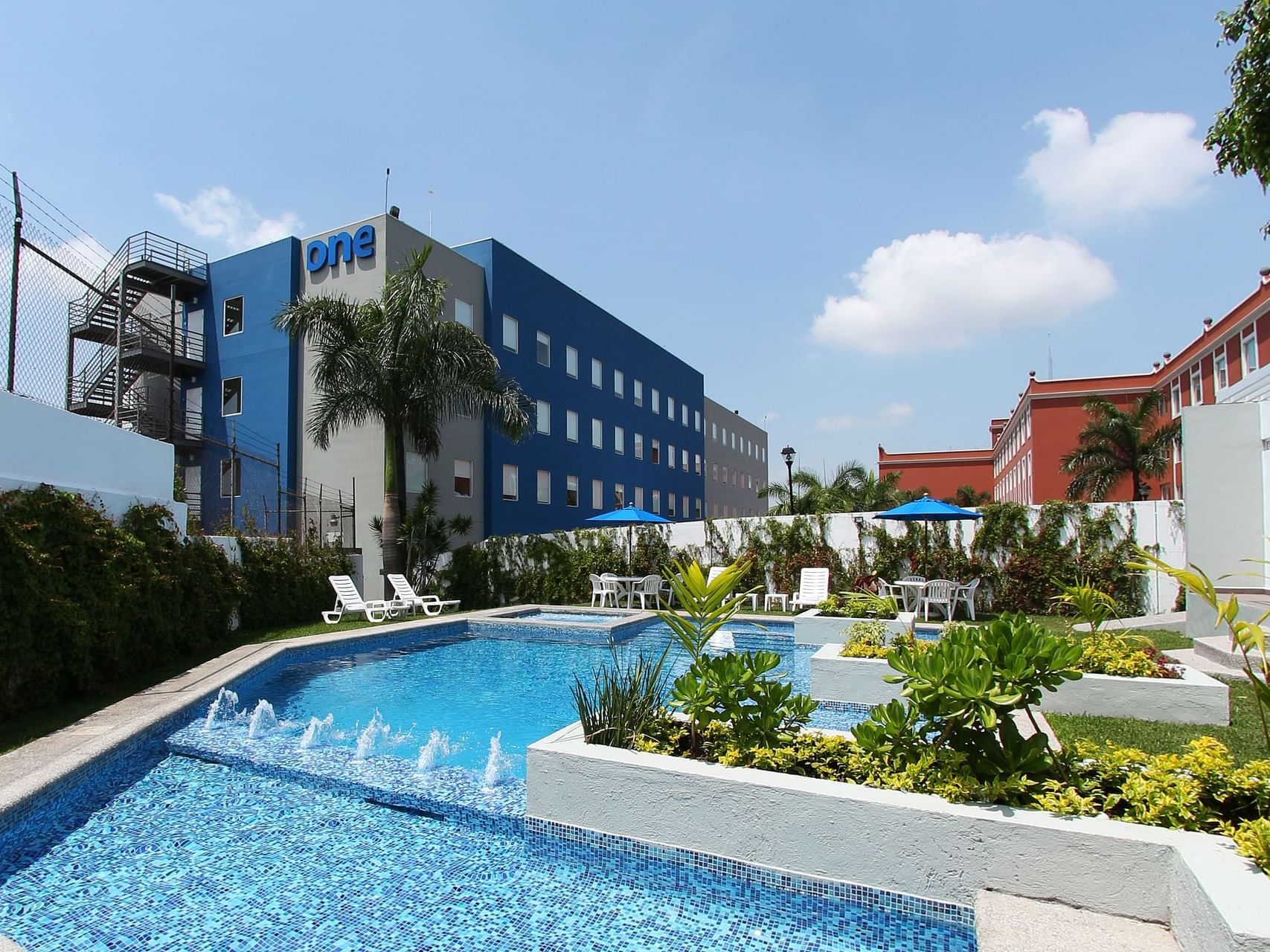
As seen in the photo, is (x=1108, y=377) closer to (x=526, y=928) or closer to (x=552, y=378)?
(x=552, y=378)

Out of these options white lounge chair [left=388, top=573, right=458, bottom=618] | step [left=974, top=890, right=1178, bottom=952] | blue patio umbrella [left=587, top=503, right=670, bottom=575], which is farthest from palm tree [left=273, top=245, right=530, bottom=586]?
step [left=974, top=890, right=1178, bottom=952]

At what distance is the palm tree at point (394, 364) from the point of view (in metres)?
15.6

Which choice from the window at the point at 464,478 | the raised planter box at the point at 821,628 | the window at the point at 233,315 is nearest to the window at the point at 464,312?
the window at the point at 464,478

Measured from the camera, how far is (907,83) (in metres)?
9.99

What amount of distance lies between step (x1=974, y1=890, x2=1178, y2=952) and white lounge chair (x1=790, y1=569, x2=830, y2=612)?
12.0 meters

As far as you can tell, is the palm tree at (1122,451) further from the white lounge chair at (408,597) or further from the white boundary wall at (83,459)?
the white boundary wall at (83,459)

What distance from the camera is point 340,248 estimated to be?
19.5m

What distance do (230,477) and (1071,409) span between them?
35.5m

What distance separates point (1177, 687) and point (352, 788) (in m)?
6.03

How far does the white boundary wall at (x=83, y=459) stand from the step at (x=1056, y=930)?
321 inches

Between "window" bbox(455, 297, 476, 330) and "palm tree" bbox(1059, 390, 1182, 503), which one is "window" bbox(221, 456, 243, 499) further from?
"palm tree" bbox(1059, 390, 1182, 503)

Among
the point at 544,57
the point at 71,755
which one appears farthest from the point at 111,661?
the point at 544,57

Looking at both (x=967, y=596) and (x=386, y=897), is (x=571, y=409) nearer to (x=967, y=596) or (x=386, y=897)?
(x=967, y=596)

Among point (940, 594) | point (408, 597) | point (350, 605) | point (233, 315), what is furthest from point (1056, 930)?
point (233, 315)
